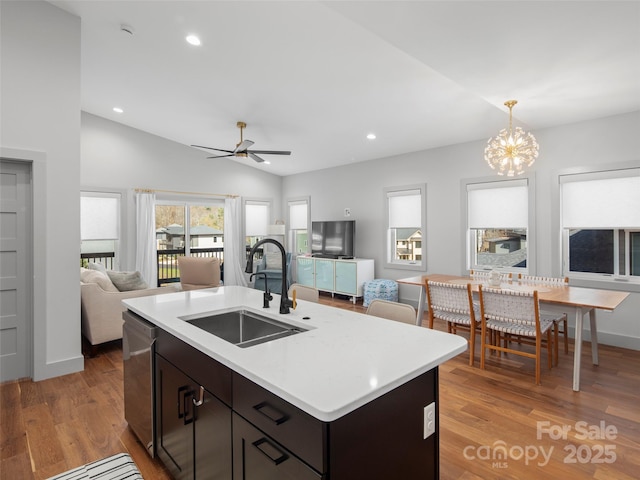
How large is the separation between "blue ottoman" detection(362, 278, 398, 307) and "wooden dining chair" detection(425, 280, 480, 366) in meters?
2.03

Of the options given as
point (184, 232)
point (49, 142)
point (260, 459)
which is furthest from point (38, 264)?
point (184, 232)

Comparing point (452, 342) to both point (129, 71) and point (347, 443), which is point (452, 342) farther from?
point (129, 71)

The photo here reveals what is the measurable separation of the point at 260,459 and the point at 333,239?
6015 millimetres

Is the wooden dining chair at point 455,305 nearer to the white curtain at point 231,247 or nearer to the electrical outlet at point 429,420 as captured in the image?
the electrical outlet at point 429,420

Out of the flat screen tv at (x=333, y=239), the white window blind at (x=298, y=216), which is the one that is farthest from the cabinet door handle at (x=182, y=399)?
the white window blind at (x=298, y=216)

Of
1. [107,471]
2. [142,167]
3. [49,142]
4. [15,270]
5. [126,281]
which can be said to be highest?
[142,167]

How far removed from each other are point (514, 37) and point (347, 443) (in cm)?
275

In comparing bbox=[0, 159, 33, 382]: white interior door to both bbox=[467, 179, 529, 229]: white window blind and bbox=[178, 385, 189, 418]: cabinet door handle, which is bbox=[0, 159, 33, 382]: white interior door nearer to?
bbox=[178, 385, 189, 418]: cabinet door handle

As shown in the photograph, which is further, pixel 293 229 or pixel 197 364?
pixel 293 229

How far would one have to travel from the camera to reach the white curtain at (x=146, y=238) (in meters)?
6.42

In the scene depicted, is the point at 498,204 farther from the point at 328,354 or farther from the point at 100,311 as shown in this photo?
the point at 100,311

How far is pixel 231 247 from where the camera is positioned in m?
7.69

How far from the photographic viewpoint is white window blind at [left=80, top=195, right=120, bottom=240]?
5.89m

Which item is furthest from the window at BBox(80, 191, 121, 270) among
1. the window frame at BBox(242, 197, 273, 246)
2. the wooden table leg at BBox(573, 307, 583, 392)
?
the wooden table leg at BBox(573, 307, 583, 392)
